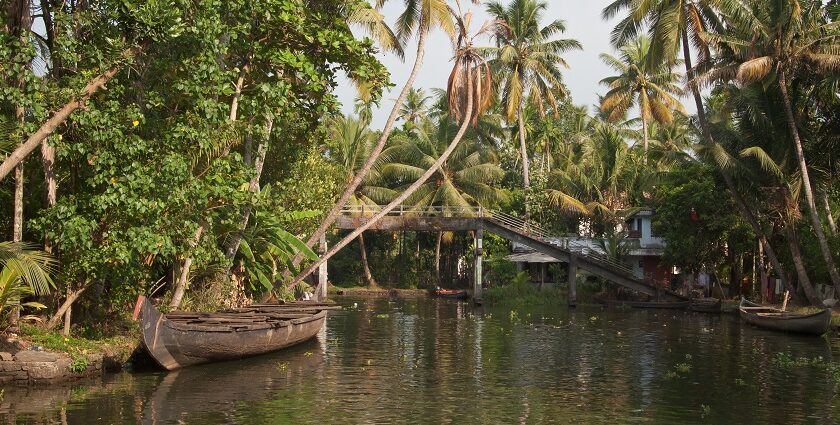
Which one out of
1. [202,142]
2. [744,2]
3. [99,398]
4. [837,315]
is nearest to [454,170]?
[744,2]


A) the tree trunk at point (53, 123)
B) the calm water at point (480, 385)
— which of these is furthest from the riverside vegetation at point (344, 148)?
the calm water at point (480, 385)

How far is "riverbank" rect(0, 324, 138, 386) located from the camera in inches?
597

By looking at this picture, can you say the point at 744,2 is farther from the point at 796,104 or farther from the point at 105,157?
the point at 105,157

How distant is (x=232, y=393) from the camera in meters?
15.6

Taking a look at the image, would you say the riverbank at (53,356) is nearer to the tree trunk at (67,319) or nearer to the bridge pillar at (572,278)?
the tree trunk at (67,319)

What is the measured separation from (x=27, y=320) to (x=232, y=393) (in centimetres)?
463

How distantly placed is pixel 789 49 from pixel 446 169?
22.0 metres

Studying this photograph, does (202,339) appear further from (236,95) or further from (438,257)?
(438,257)

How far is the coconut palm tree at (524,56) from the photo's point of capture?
44.3m

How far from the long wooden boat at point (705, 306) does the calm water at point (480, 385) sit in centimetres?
859

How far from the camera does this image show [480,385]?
1700 cm

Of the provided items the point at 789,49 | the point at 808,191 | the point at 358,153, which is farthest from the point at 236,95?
the point at 358,153

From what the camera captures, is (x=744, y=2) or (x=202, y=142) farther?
(x=744, y=2)

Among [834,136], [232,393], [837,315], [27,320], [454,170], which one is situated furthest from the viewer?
[454,170]
